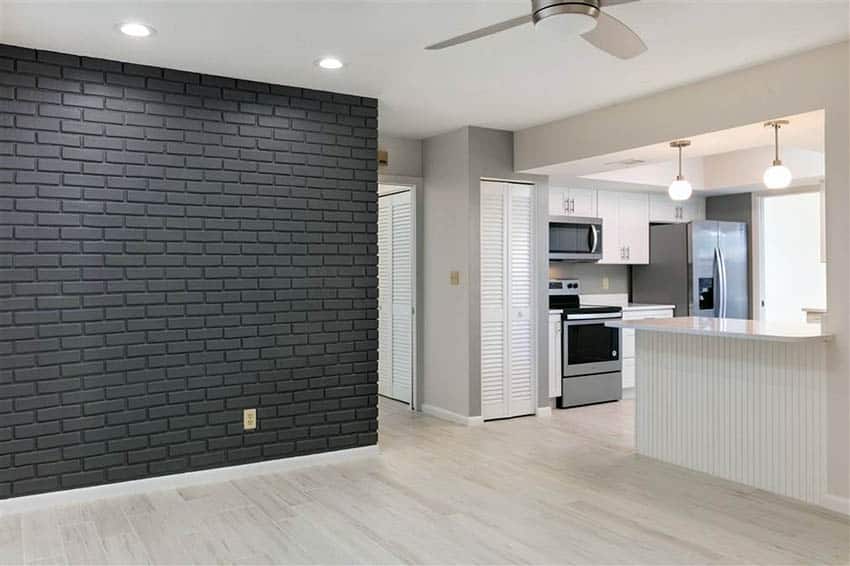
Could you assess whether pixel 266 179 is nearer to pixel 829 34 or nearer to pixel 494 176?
pixel 494 176

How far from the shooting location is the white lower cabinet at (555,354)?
19.5ft

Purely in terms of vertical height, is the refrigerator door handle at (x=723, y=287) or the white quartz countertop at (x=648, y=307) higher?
the refrigerator door handle at (x=723, y=287)

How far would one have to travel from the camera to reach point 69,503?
3523 millimetres

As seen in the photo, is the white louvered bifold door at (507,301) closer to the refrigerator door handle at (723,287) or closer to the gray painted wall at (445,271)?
the gray painted wall at (445,271)

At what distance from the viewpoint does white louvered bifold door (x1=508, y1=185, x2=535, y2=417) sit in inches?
220

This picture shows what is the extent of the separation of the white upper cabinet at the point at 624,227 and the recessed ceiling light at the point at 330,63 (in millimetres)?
3824

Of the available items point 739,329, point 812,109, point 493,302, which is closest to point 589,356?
point 493,302

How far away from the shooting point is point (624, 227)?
274 inches

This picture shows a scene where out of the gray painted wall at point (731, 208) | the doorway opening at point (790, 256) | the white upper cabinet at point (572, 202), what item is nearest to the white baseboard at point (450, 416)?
the white upper cabinet at point (572, 202)

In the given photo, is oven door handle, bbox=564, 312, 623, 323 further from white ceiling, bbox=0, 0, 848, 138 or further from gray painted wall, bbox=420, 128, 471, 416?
white ceiling, bbox=0, 0, 848, 138

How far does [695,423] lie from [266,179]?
10.3 ft

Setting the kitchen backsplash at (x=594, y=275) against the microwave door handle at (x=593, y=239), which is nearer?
the microwave door handle at (x=593, y=239)

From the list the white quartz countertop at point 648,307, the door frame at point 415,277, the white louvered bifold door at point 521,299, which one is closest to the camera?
the white louvered bifold door at point 521,299

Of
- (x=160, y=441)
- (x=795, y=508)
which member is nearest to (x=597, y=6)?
(x=795, y=508)
